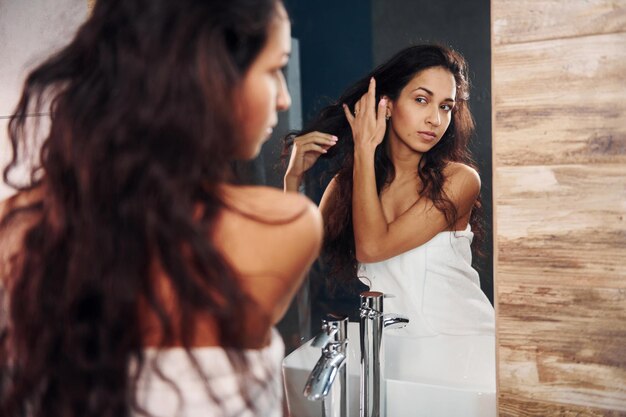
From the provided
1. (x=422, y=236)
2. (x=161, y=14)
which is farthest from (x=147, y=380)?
(x=422, y=236)

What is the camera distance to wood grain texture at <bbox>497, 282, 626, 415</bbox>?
0.87 m

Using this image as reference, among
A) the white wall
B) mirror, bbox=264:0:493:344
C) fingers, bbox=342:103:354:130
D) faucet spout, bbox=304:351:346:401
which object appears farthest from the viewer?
the white wall

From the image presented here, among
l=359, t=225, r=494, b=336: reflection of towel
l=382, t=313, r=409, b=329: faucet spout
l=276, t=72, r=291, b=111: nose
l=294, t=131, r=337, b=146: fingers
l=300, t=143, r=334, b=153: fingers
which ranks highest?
l=276, t=72, r=291, b=111: nose

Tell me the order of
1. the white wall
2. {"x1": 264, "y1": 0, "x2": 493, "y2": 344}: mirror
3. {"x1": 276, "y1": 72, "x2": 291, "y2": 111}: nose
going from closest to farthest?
{"x1": 276, "y1": 72, "x2": 291, "y2": 111}: nose → {"x1": 264, "y1": 0, "x2": 493, "y2": 344}: mirror → the white wall

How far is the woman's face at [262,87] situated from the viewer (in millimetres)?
643

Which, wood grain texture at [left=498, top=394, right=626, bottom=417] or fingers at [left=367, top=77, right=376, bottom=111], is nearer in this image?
wood grain texture at [left=498, top=394, right=626, bottom=417]

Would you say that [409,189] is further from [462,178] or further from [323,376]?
[323,376]

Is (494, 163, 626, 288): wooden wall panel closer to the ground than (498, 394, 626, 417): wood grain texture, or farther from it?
farther from it

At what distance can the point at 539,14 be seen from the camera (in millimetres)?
858

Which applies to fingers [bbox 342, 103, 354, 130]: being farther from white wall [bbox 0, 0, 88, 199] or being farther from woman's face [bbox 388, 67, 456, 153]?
white wall [bbox 0, 0, 88, 199]

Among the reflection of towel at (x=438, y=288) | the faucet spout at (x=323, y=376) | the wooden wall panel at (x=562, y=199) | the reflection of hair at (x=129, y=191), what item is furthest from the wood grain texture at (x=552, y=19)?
the faucet spout at (x=323, y=376)

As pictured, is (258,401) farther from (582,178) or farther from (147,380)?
(582,178)

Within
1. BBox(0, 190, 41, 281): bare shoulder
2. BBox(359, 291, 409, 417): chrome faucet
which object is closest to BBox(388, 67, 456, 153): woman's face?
BBox(359, 291, 409, 417): chrome faucet

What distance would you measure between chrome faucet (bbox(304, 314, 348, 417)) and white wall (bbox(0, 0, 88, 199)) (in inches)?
34.9
